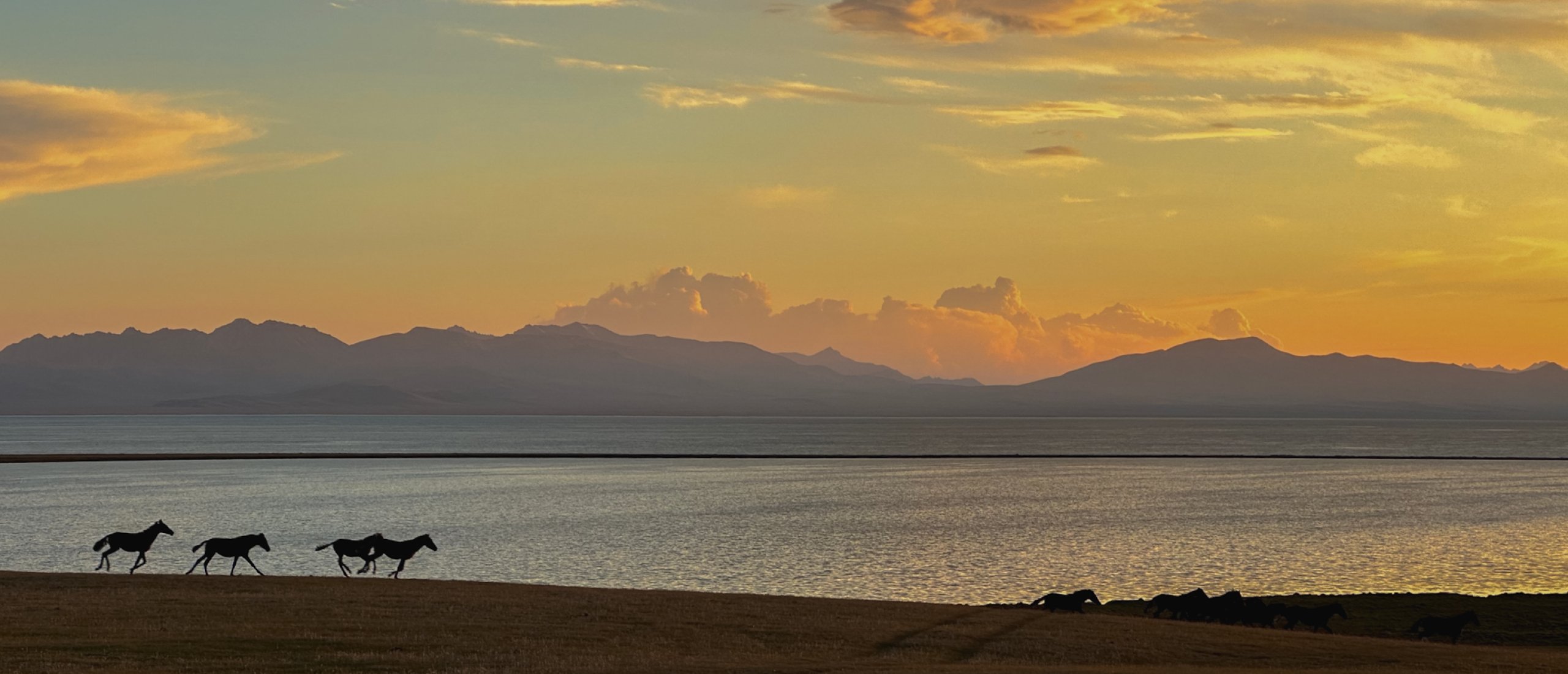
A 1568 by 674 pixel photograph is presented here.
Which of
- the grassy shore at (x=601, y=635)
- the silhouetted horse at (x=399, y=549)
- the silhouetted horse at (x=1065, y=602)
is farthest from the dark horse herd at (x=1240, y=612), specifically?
the silhouetted horse at (x=399, y=549)

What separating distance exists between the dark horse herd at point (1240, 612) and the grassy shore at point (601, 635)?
1122 mm

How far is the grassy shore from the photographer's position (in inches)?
1170

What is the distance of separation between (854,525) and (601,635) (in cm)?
5471

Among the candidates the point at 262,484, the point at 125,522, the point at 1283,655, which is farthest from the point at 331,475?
the point at 1283,655

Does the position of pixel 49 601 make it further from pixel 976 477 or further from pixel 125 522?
pixel 976 477

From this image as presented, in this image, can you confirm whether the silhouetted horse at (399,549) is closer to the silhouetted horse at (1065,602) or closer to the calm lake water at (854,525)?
the calm lake water at (854,525)

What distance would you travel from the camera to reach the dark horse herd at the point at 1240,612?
42.9 metres

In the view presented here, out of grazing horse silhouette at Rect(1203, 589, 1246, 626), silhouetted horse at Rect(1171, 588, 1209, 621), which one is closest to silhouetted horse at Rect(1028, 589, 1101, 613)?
silhouetted horse at Rect(1171, 588, 1209, 621)

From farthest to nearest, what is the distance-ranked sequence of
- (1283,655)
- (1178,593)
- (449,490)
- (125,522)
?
(449,490), (125,522), (1178,593), (1283,655)

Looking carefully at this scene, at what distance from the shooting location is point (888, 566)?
66.4 m

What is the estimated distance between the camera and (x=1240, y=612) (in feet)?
143

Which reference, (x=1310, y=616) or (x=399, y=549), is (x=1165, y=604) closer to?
(x=1310, y=616)

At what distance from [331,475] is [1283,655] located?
13321 centimetres

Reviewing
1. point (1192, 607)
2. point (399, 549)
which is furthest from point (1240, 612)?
point (399, 549)
